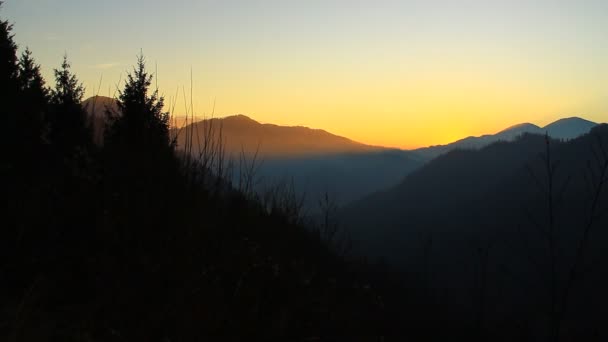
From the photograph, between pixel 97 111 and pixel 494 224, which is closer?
pixel 97 111

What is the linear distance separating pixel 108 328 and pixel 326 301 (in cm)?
136

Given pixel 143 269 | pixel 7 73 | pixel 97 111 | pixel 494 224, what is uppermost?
pixel 7 73

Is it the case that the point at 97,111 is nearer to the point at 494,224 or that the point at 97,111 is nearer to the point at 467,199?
the point at 494,224

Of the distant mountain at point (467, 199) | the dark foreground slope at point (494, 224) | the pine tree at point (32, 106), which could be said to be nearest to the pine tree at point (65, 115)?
the pine tree at point (32, 106)

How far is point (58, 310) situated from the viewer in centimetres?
262

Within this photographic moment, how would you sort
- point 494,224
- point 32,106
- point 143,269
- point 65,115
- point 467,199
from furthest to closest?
1. point 467,199
2. point 494,224
3. point 65,115
4. point 32,106
5. point 143,269

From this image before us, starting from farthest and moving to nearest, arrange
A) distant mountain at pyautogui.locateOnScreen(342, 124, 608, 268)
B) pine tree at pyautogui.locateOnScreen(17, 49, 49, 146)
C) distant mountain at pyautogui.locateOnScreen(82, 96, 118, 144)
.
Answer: distant mountain at pyautogui.locateOnScreen(342, 124, 608, 268) → pine tree at pyautogui.locateOnScreen(17, 49, 49, 146) → distant mountain at pyautogui.locateOnScreen(82, 96, 118, 144)

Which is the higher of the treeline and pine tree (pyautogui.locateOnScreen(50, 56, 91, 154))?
pine tree (pyautogui.locateOnScreen(50, 56, 91, 154))

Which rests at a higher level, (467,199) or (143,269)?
(467,199)

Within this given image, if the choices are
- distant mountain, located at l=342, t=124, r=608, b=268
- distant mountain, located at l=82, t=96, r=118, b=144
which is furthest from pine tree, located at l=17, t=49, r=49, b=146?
distant mountain, located at l=342, t=124, r=608, b=268

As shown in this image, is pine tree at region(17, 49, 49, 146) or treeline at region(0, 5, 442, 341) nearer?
treeline at region(0, 5, 442, 341)

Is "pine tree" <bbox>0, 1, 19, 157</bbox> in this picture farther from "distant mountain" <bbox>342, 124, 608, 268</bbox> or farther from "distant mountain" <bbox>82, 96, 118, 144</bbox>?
"distant mountain" <bbox>342, 124, 608, 268</bbox>

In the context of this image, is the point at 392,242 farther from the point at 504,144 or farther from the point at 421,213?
the point at 504,144

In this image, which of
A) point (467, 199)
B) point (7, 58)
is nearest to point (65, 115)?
point (7, 58)
